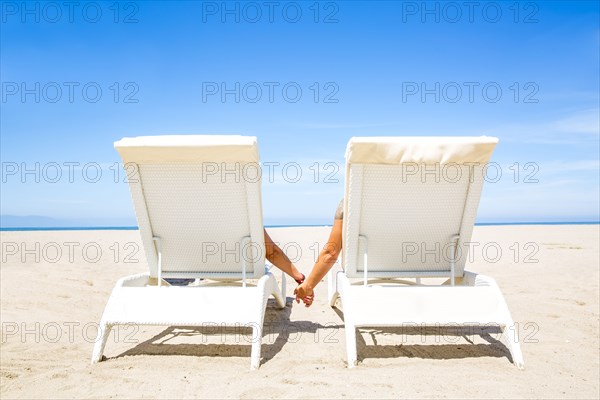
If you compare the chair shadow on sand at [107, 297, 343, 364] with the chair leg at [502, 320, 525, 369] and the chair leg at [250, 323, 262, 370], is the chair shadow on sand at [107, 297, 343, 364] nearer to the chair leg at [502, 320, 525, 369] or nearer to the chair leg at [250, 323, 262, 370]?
the chair leg at [250, 323, 262, 370]

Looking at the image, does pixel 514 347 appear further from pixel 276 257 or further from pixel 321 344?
pixel 276 257

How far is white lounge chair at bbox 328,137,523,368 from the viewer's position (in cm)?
315

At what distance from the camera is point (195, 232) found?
3.68 metres

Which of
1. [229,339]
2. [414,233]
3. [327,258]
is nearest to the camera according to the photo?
[414,233]

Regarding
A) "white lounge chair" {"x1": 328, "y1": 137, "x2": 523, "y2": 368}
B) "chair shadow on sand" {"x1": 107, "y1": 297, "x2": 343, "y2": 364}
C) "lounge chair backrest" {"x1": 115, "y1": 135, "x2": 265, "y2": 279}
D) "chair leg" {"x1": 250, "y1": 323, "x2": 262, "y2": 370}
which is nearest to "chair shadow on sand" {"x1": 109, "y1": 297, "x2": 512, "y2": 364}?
"chair shadow on sand" {"x1": 107, "y1": 297, "x2": 343, "y2": 364}

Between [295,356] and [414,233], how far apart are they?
1.42 m

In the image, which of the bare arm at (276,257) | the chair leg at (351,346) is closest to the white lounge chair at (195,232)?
the bare arm at (276,257)

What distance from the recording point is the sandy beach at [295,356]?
101 inches

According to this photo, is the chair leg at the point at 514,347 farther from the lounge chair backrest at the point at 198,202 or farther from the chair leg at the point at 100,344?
the chair leg at the point at 100,344

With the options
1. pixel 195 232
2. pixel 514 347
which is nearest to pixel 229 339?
pixel 195 232

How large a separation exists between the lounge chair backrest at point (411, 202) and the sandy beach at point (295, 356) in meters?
0.70

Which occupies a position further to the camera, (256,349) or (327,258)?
(327,258)

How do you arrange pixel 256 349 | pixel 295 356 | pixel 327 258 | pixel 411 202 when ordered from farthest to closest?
1. pixel 327 258
2. pixel 411 202
3. pixel 295 356
4. pixel 256 349

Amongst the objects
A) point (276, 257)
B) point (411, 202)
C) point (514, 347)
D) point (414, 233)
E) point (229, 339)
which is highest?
point (411, 202)
